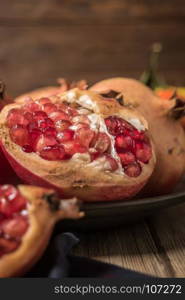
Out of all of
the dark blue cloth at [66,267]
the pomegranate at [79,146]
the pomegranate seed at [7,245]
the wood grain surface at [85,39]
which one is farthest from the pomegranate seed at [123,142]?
the wood grain surface at [85,39]

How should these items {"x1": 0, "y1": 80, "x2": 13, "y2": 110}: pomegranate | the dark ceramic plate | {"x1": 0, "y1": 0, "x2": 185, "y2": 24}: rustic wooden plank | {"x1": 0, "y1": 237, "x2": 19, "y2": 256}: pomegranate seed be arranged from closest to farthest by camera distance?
{"x1": 0, "y1": 237, "x2": 19, "y2": 256}: pomegranate seed → the dark ceramic plate → {"x1": 0, "y1": 80, "x2": 13, "y2": 110}: pomegranate → {"x1": 0, "y1": 0, "x2": 185, "y2": 24}: rustic wooden plank

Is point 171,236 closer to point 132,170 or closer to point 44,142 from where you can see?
point 132,170

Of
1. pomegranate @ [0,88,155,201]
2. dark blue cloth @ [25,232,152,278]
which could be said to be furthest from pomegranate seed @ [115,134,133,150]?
dark blue cloth @ [25,232,152,278]

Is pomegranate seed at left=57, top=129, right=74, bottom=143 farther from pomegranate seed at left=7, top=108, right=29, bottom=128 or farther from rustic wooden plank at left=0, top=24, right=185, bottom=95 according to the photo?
rustic wooden plank at left=0, top=24, right=185, bottom=95

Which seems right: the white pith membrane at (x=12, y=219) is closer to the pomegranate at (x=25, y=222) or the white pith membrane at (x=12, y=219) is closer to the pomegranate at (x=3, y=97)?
the pomegranate at (x=25, y=222)

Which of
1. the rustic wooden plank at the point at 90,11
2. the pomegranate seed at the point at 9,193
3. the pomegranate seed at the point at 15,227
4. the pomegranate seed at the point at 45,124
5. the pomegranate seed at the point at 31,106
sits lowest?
the pomegranate seed at the point at 15,227

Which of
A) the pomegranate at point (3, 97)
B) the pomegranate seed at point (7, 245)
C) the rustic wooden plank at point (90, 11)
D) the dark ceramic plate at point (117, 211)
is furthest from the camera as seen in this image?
the rustic wooden plank at point (90, 11)

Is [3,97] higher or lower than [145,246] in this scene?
higher

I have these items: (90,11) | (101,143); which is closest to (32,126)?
(101,143)
